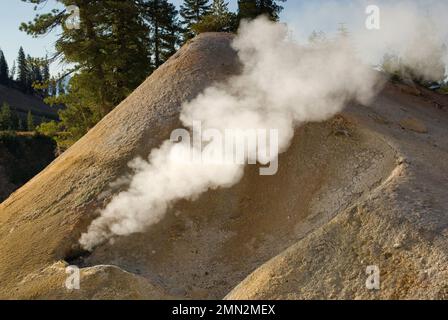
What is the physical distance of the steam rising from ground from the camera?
11.4m

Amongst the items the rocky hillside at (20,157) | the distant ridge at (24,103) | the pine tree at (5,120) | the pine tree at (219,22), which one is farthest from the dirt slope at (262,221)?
the distant ridge at (24,103)

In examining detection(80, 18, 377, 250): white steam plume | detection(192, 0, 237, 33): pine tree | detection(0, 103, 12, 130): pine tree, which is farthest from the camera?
detection(0, 103, 12, 130): pine tree

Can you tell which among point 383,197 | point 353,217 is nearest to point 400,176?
point 383,197

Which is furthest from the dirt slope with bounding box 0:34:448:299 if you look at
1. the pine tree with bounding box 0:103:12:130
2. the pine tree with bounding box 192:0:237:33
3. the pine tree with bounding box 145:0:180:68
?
the pine tree with bounding box 0:103:12:130

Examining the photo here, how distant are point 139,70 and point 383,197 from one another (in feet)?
61.2

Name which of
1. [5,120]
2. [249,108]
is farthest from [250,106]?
[5,120]

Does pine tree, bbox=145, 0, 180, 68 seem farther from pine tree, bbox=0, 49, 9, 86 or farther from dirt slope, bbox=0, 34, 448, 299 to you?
pine tree, bbox=0, 49, 9, 86

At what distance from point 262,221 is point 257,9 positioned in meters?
16.4

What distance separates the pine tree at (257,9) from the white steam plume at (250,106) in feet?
21.9

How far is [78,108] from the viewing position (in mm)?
26516

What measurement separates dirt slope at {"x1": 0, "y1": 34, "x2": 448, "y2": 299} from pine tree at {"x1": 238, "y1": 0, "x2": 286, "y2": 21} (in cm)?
981

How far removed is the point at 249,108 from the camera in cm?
1377
